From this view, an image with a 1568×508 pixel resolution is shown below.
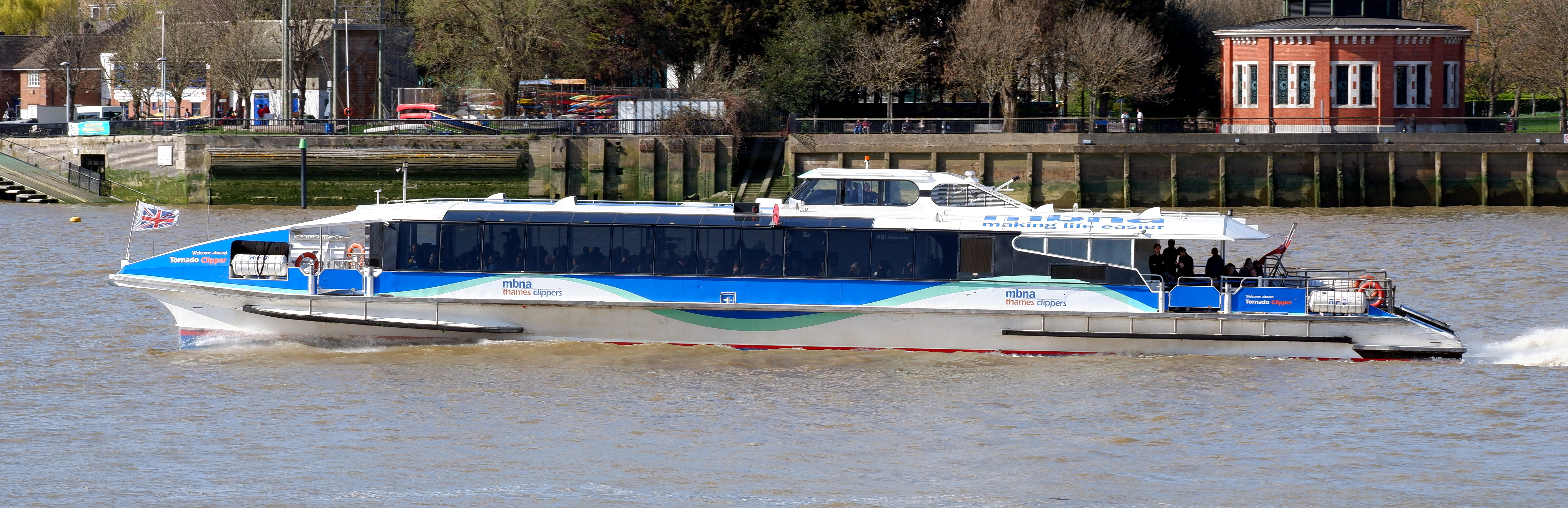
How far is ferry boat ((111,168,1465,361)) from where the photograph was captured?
65.5ft

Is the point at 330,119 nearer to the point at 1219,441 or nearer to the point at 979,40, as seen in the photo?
the point at 979,40

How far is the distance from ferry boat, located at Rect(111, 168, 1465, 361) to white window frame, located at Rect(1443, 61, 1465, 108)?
36789 millimetres

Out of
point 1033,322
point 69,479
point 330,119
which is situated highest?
point 330,119

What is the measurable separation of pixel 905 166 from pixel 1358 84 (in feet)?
52.7

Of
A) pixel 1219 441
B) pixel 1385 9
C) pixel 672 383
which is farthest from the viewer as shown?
pixel 1385 9

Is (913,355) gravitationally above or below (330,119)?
below

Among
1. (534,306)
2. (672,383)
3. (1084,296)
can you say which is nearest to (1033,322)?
(1084,296)

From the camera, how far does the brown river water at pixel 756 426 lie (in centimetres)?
1434

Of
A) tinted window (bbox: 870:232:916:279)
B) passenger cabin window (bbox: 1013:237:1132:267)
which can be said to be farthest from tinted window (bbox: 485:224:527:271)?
passenger cabin window (bbox: 1013:237:1132:267)

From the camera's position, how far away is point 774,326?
20.5 m

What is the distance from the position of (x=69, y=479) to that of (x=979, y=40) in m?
44.6

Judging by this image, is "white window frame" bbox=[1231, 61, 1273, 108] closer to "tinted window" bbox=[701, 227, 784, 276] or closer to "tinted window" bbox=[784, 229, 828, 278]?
"tinted window" bbox=[784, 229, 828, 278]

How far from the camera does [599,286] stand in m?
20.6

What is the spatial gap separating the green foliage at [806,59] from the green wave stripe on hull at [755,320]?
121 ft
